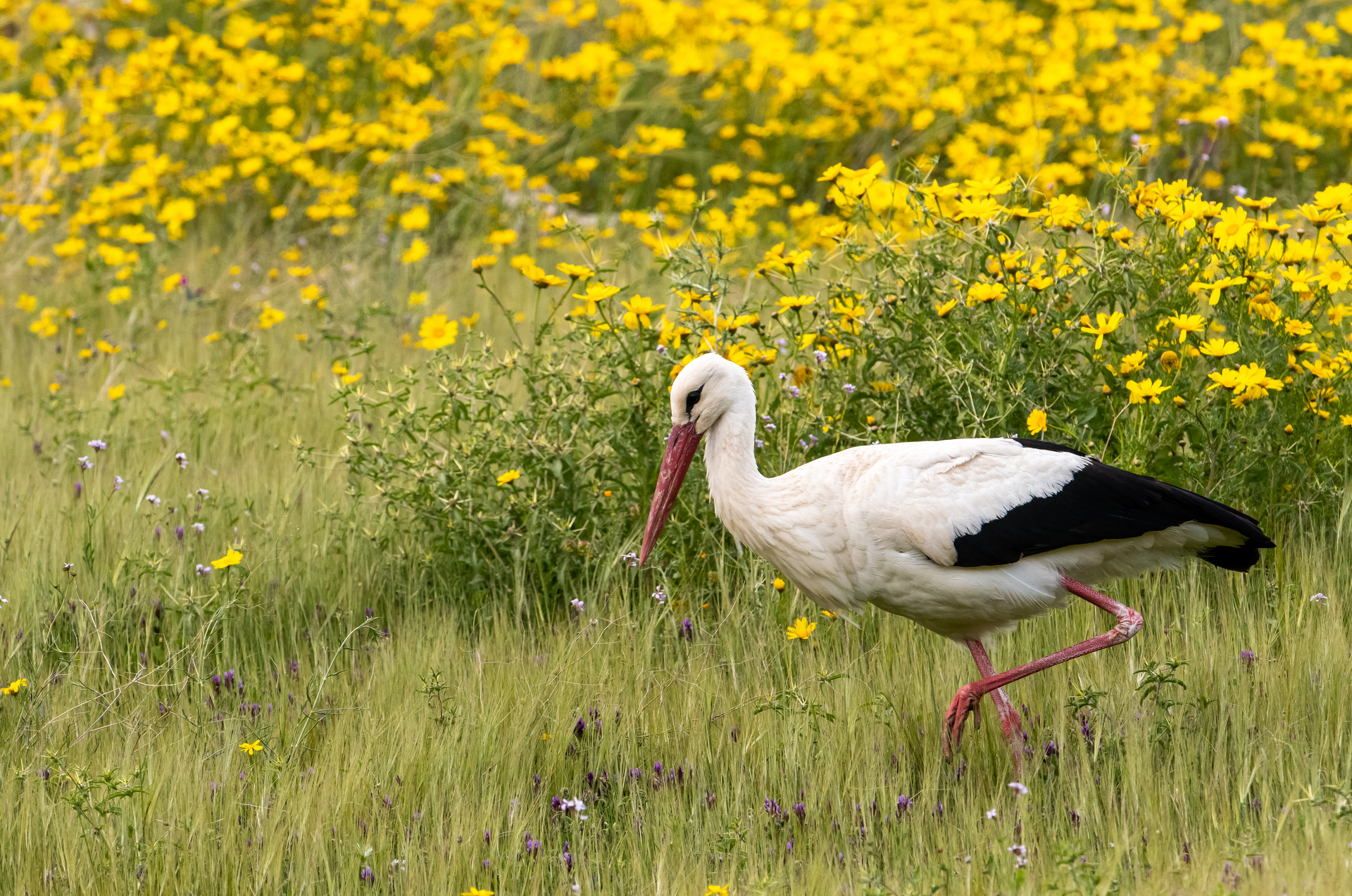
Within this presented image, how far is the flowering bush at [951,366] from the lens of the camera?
13.4ft

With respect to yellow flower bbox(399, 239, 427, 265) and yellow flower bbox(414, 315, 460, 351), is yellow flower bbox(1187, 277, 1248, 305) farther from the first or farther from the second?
yellow flower bbox(399, 239, 427, 265)

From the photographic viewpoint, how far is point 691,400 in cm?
371

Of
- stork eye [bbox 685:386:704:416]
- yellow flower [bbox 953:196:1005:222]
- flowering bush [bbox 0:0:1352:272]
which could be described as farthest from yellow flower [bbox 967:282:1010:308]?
flowering bush [bbox 0:0:1352:272]

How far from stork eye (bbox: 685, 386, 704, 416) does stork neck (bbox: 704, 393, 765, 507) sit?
0.09 meters

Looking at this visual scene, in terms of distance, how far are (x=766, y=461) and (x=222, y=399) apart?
267cm

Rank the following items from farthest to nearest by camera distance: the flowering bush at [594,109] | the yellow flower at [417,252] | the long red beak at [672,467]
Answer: the flowering bush at [594,109] → the yellow flower at [417,252] → the long red beak at [672,467]

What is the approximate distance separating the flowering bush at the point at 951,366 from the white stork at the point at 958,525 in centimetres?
48

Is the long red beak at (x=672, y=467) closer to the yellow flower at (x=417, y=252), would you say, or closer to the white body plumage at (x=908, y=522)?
the white body plumage at (x=908, y=522)

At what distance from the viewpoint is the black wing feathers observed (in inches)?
135

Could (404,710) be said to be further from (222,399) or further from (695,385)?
(222,399)

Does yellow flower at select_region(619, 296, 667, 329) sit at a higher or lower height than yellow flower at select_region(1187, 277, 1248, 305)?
lower

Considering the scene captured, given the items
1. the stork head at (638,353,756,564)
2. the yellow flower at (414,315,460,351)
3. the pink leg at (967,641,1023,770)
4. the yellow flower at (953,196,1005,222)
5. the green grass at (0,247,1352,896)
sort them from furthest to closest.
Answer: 1. the yellow flower at (414,315,460,351)
2. the yellow flower at (953,196,1005,222)
3. the stork head at (638,353,756,564)
4. the pink leg at (967,641,1023,770)
5. the green grass at (0,247,1352,896)

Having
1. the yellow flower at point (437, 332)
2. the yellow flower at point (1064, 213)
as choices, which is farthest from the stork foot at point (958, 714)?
the yellow flower at point (437, 332)

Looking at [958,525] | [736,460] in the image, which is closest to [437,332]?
[736,460]
